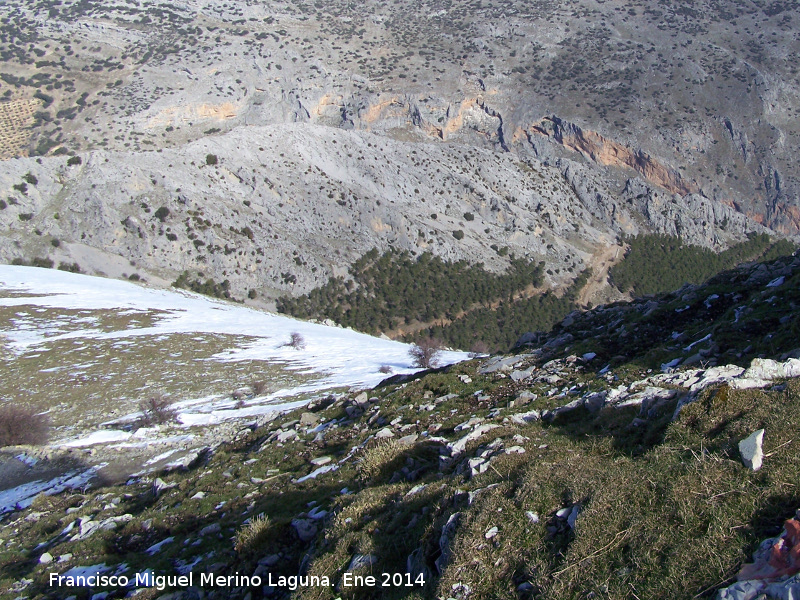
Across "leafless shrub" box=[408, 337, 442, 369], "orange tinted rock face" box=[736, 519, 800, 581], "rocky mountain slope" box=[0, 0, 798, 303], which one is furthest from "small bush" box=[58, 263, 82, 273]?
"orange tinted rock face" box=[736, 519, 800, 581]

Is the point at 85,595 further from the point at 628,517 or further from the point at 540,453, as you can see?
the point at 628,517

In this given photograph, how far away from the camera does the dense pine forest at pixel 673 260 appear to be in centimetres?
7975

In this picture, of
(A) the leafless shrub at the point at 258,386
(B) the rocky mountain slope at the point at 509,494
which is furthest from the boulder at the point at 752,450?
(A) the leafless shrub at the point at 258,386

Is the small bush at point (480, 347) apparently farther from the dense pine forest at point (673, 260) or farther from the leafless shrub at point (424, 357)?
the leafless shrub at point (424, 357)

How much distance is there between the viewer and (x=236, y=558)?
24.0ft

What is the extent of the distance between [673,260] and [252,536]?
301 ft

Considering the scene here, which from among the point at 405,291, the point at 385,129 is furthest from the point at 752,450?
the point at 385,129

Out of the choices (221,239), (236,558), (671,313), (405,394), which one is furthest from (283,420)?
(221,239)

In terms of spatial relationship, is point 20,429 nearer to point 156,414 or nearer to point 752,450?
point 156,414

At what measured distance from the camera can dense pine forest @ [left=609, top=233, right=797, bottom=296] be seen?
262 ft

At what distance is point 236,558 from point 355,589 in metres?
2.56

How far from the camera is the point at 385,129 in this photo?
98.1 meters

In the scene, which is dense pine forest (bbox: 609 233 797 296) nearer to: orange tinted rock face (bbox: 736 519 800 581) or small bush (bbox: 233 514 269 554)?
small bush (bbox: 233 514 269 554)

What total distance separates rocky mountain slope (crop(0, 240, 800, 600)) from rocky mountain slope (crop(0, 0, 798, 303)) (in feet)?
168
